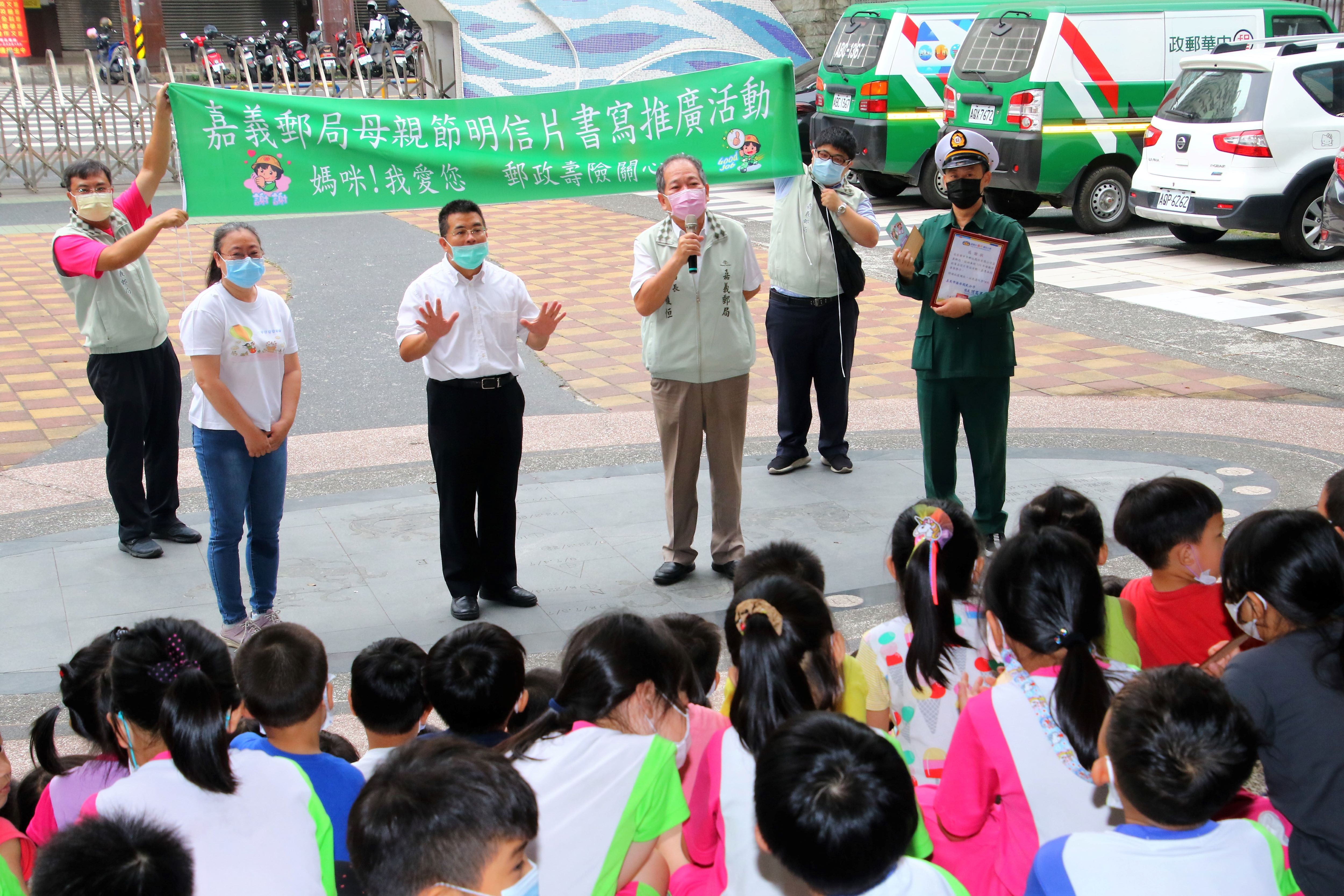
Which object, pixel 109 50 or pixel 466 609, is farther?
pixel 109 50

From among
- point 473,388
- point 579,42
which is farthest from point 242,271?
point 579,42

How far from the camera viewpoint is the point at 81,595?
4781 millimetres

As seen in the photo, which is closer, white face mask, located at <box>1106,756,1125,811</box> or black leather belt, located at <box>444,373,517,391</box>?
white face mask, located at <box>1106,756,1125,811</box>

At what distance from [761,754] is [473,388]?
2807 millimetres

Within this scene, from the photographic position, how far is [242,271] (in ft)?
13.7

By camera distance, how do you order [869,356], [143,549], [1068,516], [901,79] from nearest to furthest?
[1068,516], [143,549], [869,356], [901,79]

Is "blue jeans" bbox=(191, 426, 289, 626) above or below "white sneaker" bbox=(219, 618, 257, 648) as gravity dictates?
above

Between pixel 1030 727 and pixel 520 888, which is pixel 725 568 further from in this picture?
pixel 520 888

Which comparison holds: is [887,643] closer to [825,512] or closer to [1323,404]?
[825,512]

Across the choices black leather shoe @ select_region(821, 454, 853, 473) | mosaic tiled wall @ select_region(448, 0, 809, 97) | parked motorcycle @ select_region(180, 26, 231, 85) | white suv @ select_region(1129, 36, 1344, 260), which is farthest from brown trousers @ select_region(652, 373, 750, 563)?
parked motorcycle @ select_region(180, 26, 231, 85)

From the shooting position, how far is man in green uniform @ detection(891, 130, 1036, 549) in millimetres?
4715

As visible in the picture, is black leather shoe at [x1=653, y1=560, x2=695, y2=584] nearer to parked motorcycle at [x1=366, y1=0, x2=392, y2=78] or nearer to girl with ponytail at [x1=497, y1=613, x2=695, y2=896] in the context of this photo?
girl with ponytail at [x1=497, y1=613, x2=695, y2=896]

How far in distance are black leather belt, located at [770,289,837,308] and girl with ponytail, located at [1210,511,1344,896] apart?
3502 mm

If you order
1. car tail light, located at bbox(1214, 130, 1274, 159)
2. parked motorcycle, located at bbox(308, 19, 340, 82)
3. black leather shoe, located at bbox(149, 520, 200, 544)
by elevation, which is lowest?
black leather shoe, located at bbox(149, 520, 200, 544)
